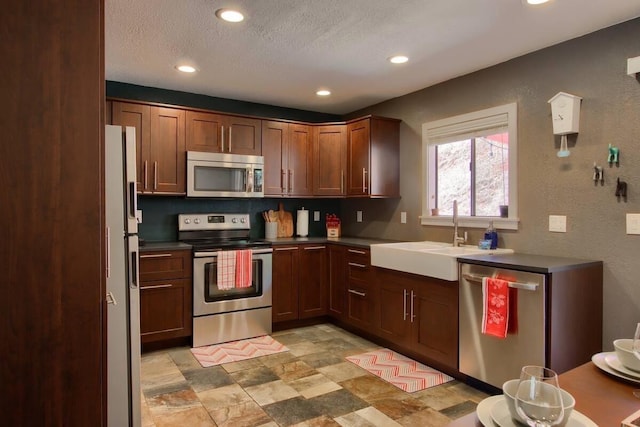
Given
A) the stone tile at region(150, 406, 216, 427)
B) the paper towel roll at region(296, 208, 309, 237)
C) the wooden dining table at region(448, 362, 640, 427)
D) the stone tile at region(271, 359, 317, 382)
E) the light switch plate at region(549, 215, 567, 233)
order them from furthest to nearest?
the paper towel roll at region(296, 208, 309, 237) → the stone tile at region(271, 359, 317, 382) → the light switch plate at region(549, 215, 567, 233) → the stone tile at region(150, 406, 216, 427) → the wooden dining table at region(448, 362, 640, 427)

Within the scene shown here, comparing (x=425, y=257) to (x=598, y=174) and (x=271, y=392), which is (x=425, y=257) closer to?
(x=598, y=174)

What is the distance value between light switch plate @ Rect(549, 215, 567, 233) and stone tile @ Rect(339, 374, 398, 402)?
5.21 feet

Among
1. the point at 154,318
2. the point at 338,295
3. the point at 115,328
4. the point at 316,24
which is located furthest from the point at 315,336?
the point at 316,24

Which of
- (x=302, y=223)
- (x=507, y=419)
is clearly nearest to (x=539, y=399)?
(x=507, y=419)

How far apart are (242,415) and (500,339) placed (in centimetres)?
169

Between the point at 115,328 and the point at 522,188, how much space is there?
289 centimetres

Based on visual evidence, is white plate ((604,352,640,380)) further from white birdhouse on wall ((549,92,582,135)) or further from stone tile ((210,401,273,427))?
white birdhouse on wall ((549,92,582,135))

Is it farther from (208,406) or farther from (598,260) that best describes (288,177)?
(598,260)

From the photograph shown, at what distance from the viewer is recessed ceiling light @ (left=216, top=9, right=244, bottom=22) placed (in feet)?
7.86

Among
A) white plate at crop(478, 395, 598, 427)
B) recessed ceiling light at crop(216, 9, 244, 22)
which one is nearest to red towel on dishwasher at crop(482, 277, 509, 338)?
white plate at crop(478, 395, 598, 427)

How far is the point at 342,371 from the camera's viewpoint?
3.12 meters

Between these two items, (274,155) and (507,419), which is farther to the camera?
(274,155)

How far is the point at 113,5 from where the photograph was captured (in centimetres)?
232

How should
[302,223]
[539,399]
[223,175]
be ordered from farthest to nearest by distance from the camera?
[302,223] → [223,175] → [539,399]
